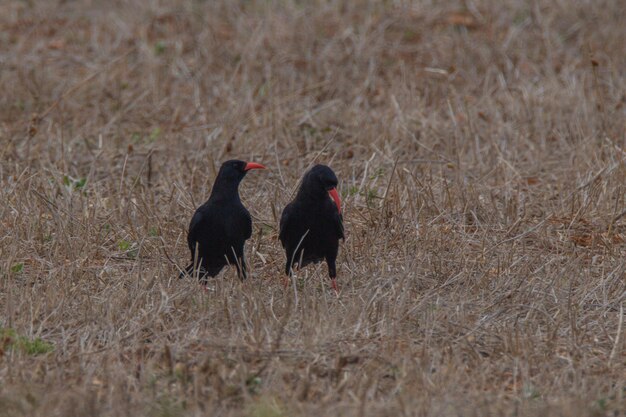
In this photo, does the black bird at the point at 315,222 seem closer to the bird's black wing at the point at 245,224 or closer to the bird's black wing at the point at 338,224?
the bird's black wing at the point at 338,224

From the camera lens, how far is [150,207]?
24.9 feet

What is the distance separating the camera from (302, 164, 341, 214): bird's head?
627 cm

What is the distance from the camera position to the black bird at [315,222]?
20.7 ft

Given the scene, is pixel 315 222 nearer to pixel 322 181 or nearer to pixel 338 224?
pixel 338 224

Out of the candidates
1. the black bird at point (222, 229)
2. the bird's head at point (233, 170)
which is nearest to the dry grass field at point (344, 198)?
the black bird at point (222, 229)

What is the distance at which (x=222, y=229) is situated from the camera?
6328 mm

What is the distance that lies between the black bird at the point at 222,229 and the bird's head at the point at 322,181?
301 millimetres

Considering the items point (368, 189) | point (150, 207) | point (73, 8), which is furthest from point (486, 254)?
point (73, 8)

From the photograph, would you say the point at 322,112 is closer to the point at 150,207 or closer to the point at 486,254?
the point at 150,207

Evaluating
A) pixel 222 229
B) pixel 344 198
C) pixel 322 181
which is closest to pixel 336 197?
pixel 322 181

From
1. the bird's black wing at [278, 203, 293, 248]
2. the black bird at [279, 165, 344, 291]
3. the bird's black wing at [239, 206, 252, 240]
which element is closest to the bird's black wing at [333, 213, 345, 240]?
the black bird at [279, 165, 344, 291]

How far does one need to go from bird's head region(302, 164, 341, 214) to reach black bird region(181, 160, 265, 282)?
301 millimetres

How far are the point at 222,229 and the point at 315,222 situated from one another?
56cm

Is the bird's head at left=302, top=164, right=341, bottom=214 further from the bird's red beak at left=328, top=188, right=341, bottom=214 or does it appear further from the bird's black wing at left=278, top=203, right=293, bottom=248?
the bird's black wing at left=278, top=203, right=293, bottom=248
